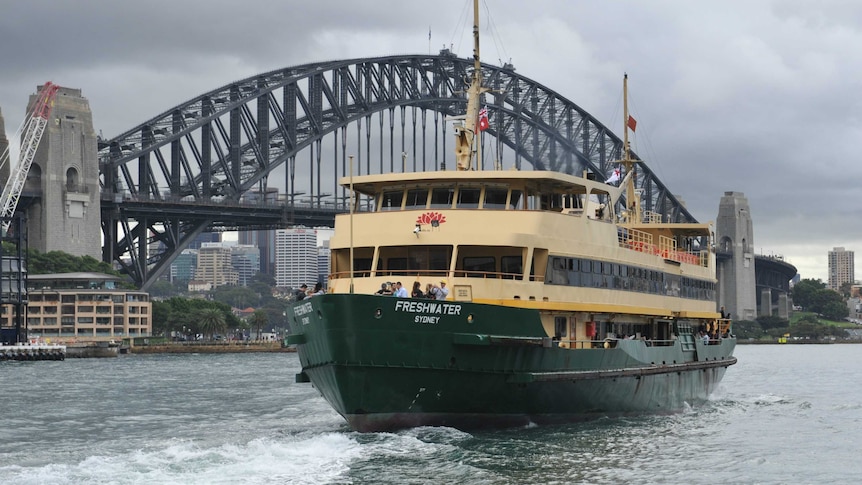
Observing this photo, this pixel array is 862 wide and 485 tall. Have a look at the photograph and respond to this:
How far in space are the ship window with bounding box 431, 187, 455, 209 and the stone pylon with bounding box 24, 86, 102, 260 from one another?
92.7 meters

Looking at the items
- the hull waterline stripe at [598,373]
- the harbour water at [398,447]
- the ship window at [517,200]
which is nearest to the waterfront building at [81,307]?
the harbour water at [398,447]

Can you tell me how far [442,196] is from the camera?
32281 millimetres

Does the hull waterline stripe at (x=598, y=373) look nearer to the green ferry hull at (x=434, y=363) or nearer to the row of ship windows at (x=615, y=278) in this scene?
the green ferry hull at (x=434, y=363)

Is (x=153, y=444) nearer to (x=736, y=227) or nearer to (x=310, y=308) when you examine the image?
(x=310, y=308)

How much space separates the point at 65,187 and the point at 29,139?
567 cm

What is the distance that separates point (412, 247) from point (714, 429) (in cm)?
979

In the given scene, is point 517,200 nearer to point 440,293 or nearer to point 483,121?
point 440,293

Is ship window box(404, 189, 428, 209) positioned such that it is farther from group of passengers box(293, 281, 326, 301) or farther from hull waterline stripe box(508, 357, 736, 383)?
hull waterline stripe box(508, 357, 736, 383)

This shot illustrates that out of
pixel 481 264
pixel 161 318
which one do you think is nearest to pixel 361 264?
pixel 481 264

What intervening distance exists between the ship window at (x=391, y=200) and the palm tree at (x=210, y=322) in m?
109

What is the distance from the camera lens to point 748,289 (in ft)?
639

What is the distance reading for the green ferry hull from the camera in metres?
28.4

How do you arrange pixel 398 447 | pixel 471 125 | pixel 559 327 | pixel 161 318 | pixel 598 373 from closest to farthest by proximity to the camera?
pixel 398 447
pixel 598 373
pixel 559 327
pixel 471 125
pixel 161 318

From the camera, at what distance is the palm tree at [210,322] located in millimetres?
140000
